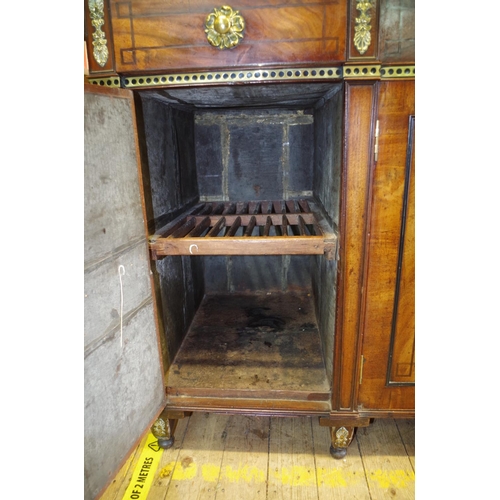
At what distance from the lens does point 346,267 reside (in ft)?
3.61

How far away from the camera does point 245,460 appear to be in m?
1.30

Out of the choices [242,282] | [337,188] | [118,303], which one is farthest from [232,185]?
[118,303]

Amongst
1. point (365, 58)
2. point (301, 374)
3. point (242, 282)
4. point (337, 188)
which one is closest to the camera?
point (365, 58)

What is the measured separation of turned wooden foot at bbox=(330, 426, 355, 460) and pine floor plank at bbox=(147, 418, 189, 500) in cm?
58

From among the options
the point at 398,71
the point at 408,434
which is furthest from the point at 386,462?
the point at 398,71

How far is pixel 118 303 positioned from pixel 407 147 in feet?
2.97

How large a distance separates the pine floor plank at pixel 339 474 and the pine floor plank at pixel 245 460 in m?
0.19

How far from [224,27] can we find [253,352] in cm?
121

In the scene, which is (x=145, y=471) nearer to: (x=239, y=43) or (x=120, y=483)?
(x=120, y=483)

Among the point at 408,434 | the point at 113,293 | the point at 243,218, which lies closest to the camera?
the point at 113,293

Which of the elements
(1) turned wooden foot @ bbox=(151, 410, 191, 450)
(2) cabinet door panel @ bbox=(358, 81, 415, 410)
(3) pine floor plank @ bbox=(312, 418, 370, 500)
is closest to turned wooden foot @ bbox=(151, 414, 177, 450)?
(1) turned wooden foot @ bbox=(151, 410, 191, 450)

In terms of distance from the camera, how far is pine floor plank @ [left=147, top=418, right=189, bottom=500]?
3.87 feet

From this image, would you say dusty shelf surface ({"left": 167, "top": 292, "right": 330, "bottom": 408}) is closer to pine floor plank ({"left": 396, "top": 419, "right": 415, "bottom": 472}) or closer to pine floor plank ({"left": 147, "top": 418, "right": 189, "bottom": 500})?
pine floor plank ({"left": 147, "top": 418, "right": 189, "bottom": 500})

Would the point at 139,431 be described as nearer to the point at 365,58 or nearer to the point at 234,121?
the point at 365,58
